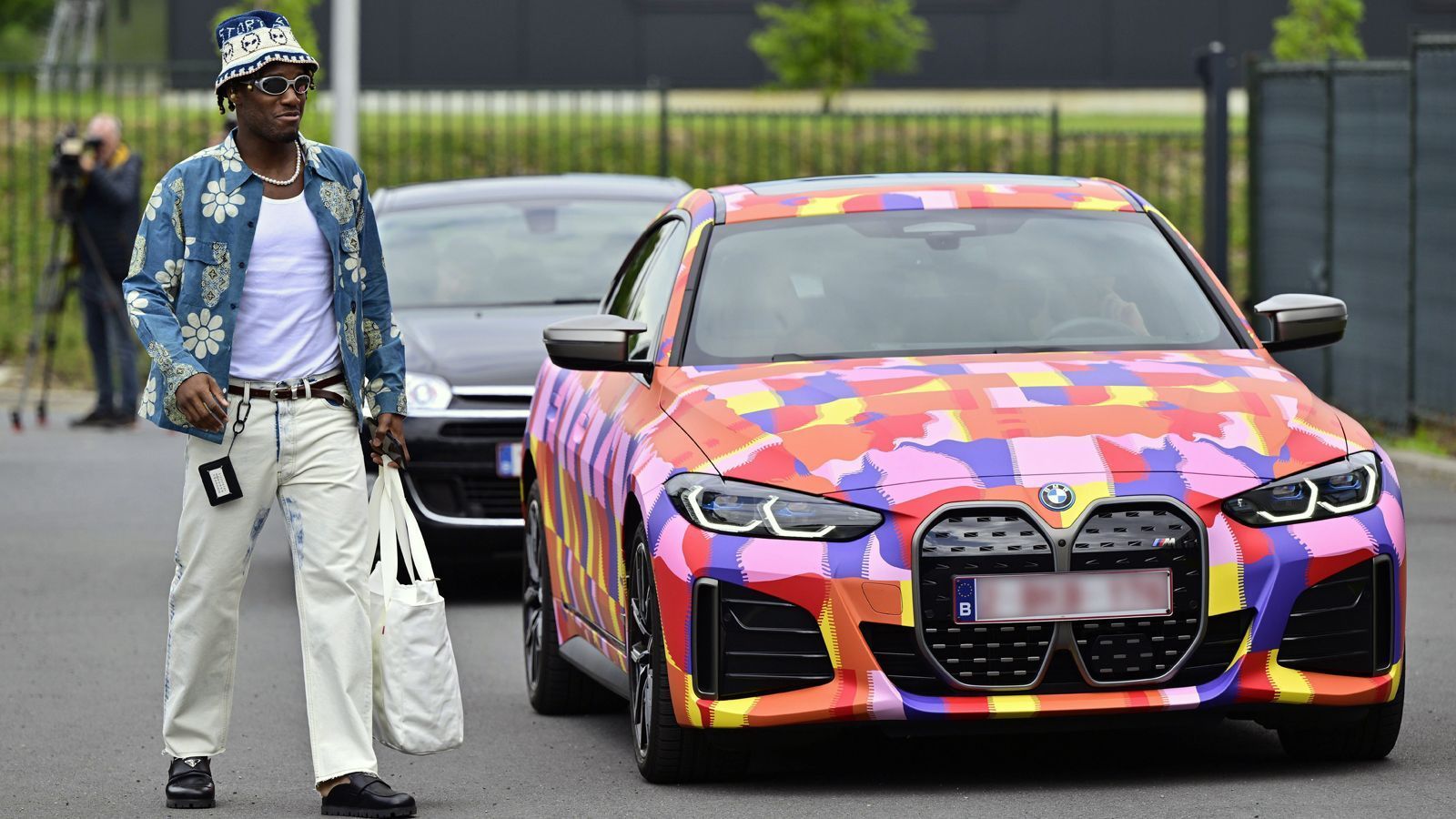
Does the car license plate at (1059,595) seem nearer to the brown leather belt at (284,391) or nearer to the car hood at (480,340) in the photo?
the brown leather belt at (284,391)

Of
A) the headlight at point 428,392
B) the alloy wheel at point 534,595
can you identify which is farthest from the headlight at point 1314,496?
the headlight at point 428,392

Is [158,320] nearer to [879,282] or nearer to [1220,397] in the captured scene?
[879,282]

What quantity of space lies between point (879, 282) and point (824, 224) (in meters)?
0.30

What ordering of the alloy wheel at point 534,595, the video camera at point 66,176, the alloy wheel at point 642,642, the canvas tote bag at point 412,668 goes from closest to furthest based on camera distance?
the canvas tote bag at point 412,668 → the alloy wheel at point 642,642 → the alloy wheel at point 534,595 → the video camera at point 66,176

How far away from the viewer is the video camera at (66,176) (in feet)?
55.6

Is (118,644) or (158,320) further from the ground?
(158,320)

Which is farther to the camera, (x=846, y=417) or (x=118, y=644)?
(x=118, y=644)

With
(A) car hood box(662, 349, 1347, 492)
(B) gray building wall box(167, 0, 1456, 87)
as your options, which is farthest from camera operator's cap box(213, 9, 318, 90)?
(B) gray building wall box(167, 0, 1456, 87)

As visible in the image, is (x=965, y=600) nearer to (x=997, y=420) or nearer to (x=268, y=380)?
(x=997, y=420)

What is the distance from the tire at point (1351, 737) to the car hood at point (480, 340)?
433 centimetres

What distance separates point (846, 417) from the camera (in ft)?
20.2

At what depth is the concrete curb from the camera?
13.2 metres

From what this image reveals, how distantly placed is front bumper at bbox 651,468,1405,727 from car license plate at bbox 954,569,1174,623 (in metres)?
0.12

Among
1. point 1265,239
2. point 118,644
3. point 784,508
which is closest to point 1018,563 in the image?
point 784,508
